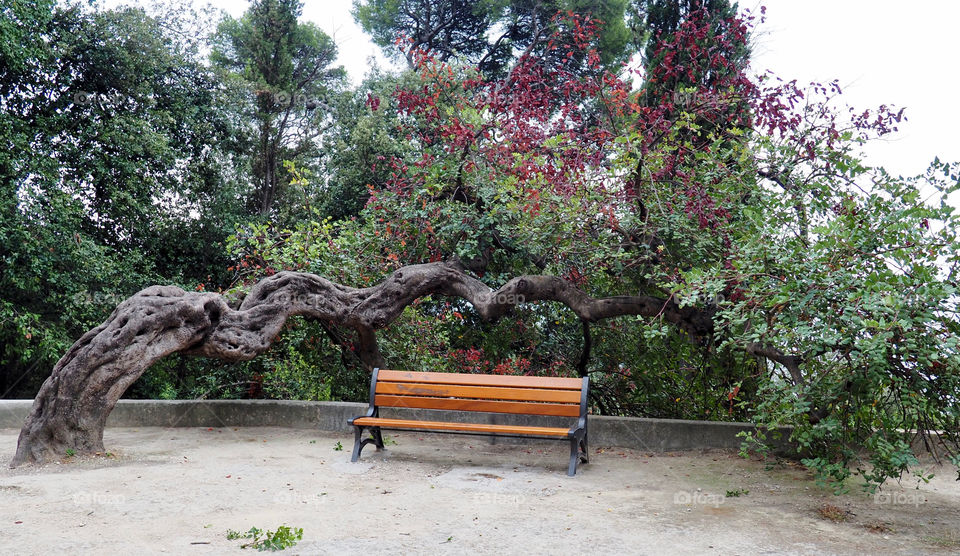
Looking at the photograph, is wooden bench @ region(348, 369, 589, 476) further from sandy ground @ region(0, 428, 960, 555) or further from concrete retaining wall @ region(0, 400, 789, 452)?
concrete retaining wall @ region(0, 400, 789, 452)

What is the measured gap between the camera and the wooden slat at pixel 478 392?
244 inches

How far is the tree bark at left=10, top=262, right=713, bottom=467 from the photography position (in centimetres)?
604

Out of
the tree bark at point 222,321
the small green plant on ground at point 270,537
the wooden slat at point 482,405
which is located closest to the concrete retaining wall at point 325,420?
the tree bark at point 222,321

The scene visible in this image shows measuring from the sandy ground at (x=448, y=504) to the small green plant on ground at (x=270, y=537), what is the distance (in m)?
0.07

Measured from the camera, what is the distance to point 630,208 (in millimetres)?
7121

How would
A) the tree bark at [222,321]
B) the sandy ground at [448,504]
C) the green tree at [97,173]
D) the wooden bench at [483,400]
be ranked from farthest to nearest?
the green tree at [97,173], the tree bark at [222,321], the wooden bench at [483,400], the sandy ground at [448,504]

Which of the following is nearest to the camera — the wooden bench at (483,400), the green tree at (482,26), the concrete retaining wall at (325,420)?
the wooden bench at (483,400)

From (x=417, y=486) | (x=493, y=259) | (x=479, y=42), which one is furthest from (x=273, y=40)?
(x=417, y=486)

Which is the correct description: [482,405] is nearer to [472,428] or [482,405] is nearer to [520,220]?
[472,428]

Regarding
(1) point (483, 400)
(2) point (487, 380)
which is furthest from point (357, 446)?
(2) point (487, 380)

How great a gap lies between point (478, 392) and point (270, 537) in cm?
298

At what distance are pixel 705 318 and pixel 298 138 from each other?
15109 millimetres

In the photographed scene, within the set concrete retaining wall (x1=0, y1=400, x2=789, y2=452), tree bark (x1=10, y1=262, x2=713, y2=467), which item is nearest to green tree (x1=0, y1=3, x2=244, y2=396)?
concrete retaining wall (x1=0, y1=400, x2=789, y2=452)

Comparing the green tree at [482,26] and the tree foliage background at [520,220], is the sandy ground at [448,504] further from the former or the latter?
the green tree at [482,26]
